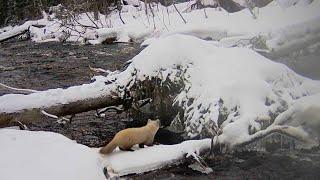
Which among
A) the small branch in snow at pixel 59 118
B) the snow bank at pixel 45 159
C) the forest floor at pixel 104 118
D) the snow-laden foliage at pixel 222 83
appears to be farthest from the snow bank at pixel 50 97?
the snow bank at pixel 45 159

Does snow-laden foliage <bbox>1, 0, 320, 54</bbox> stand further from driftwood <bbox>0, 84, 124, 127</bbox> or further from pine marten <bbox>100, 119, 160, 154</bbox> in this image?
pine marten <bbox>100, 119, 160, 154</bbox>

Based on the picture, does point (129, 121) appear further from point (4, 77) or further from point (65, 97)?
point (4, 77)

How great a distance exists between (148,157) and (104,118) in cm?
248

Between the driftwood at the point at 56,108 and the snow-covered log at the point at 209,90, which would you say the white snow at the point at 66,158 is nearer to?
the driftwood at the point at 56,108

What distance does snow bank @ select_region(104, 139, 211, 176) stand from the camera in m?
5.07

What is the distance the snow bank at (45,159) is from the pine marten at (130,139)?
11.1 inches

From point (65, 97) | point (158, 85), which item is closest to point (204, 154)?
point (158, 85)

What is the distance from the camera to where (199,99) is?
654 centimetres

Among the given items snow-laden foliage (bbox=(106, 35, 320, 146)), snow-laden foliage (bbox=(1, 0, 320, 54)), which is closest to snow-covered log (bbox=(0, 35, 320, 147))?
snow-laden foliage (bbox=(106, 35, 320, 146))

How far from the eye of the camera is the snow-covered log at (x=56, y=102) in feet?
20.8

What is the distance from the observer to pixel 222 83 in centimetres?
643

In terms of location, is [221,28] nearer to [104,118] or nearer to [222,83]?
[104,118]

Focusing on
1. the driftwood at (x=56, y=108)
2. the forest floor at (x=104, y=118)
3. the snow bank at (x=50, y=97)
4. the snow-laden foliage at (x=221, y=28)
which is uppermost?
the snow-laden foliage at (x=221, y=28)

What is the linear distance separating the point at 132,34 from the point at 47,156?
12.6 metres
